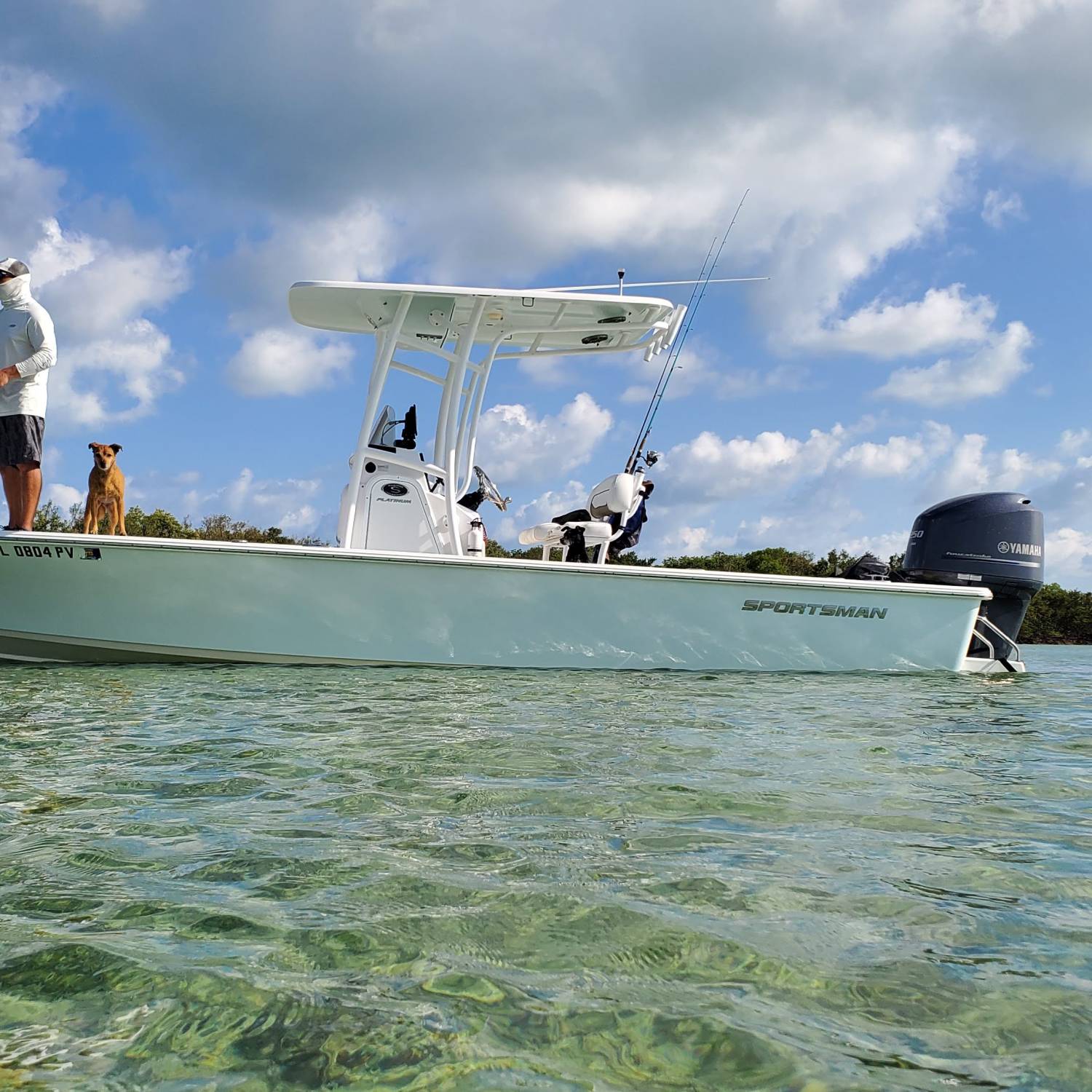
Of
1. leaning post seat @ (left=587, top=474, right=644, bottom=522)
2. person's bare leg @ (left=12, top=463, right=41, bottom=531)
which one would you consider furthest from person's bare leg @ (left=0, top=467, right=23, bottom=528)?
leaning post seat @ (left=587, top=474, right=644, bottom=522)

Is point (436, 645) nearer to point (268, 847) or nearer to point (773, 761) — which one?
point (773, 761)

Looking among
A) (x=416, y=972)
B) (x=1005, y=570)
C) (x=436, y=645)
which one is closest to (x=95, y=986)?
(x=416, y=972)

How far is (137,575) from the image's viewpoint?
680cm

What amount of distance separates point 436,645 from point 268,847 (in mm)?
4864

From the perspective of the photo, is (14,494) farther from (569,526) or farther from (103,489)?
(569,526)

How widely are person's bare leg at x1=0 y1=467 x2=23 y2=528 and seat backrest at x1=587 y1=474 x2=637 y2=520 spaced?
4.46 meters

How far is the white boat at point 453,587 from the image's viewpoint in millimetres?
6836

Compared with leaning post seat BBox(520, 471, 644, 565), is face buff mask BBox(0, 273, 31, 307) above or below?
above

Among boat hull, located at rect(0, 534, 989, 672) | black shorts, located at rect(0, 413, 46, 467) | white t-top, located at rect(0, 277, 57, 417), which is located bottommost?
boat hull, located at rect(0, 534, 989, 672)

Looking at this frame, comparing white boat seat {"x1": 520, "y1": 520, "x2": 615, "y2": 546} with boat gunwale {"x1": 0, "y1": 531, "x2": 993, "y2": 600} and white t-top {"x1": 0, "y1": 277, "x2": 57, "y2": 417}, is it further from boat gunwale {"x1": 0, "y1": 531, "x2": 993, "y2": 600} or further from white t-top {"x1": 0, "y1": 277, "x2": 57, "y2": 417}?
white t-top {"x1": 0, "y1": 277, "x2": 57, "y2": 417}

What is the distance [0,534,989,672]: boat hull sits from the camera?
6.79 meters

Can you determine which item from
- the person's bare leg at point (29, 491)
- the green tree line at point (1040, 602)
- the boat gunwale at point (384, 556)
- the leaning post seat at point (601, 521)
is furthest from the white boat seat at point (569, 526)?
the green tree line at point (1040, 602)

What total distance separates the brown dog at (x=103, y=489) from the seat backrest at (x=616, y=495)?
155 inches

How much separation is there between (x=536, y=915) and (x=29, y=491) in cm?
626
